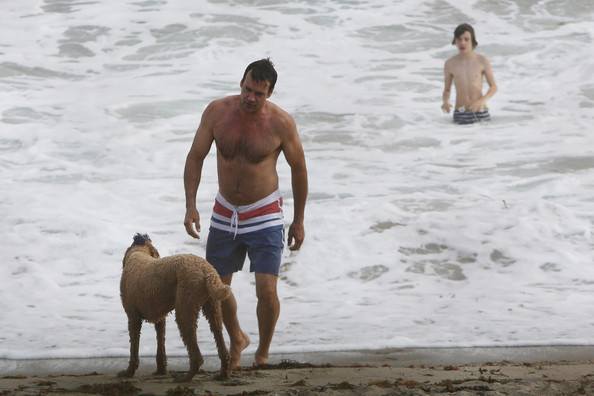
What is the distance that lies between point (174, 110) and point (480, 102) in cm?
447

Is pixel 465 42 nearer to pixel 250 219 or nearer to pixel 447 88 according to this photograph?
pixel 447 88

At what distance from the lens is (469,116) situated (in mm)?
14367

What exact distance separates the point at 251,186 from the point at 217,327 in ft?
3.63

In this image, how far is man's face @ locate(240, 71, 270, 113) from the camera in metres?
5.57

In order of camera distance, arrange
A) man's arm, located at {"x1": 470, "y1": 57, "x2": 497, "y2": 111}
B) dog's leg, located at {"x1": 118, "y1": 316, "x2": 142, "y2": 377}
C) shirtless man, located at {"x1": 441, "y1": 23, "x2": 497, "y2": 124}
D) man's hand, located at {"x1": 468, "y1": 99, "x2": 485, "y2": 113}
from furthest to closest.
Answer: man's hand, located at {"x1": 468, "y1": 99, "x2": 485, "y2": 113} → shirtless man, located at {"x1": 441, "y1": 23, "x2": 497, "y2": 124} → man's arm, located at {"x1": 470, "y1": 57, "x2": 497, "y2": 111} → dog's leg, located at {"x1": 118, "y1": 316, "x2": 142, "y2": 377}

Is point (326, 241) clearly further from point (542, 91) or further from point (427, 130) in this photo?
point (542, 91)

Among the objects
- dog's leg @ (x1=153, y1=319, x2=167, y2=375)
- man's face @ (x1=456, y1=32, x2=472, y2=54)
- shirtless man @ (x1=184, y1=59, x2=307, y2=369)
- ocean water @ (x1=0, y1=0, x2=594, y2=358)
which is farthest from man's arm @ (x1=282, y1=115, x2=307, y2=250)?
man's face @ (x1=456, y1=32, x2=472, y2=54)

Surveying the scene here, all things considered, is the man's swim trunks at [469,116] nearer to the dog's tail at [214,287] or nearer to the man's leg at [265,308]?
the man's leg at [265,308]

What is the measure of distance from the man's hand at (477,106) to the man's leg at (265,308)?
8.61 metres

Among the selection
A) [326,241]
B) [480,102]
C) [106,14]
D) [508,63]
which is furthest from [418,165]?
[106,14]

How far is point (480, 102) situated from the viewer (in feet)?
45.6

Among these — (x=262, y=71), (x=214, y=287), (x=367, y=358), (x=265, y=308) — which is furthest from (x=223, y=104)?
(x=367, y=358)

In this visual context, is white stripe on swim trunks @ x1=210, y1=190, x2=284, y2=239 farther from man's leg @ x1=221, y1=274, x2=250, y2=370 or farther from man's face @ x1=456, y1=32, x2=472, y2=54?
man's face @ x1=456, y1=32, x2=472, y2=54

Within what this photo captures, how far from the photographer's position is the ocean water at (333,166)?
7742 mm
